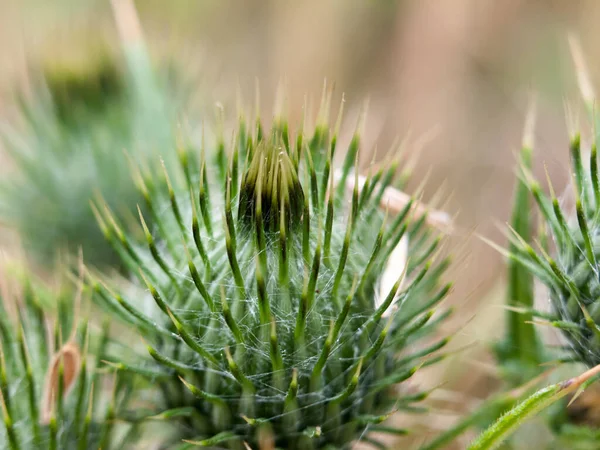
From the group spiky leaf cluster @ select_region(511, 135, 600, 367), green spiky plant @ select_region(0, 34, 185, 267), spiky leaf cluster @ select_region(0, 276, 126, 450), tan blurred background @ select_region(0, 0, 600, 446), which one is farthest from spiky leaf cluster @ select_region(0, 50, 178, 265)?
spiky leaf cluster @ select_region(511, 135, 600, 367)

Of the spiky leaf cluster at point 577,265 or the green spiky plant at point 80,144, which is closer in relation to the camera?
the spiky leaf cluster at point 577,265

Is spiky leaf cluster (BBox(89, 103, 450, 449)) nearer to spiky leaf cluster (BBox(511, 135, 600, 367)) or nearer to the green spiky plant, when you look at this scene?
spiky leaf cluster (BBox(511, 135, 600, 367))

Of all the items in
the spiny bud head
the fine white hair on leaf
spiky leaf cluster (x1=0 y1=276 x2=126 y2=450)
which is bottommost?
spiky leaf cluster (x1=0 y1=276 x2=126 y2=450)

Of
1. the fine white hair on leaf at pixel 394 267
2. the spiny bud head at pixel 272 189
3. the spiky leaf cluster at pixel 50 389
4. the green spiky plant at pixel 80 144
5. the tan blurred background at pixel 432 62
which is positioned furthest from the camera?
the tan blurred background at pixel 432 62

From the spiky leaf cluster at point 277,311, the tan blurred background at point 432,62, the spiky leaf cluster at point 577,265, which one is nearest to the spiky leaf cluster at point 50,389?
the spiky leaf cluster at point 277,311

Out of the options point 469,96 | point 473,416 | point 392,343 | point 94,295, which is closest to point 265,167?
point 392,343

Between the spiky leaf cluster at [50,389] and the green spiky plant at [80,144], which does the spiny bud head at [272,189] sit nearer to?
the spiky leaf cluster at [50,389]

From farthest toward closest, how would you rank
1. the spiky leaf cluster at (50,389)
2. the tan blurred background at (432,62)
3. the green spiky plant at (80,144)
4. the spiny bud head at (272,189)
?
the tan blurred background at (432,62)
the green spiky plant at (80,144)
the spiky leaf cluster at (50,389)
the spiny bud head at (272,189)

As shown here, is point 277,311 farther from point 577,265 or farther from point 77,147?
point 77,147
